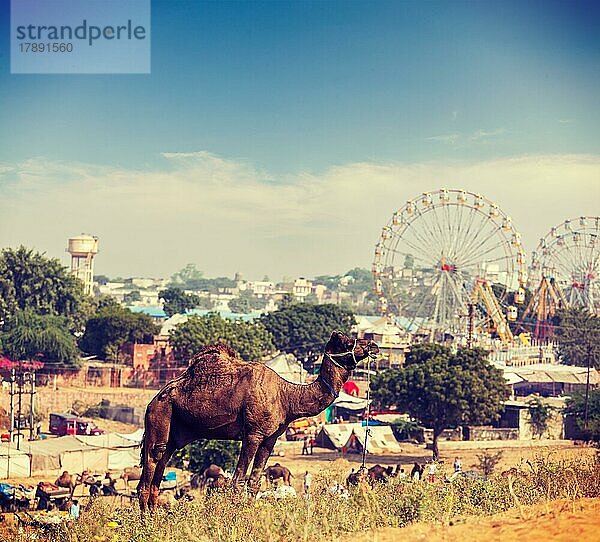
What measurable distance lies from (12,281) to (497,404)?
2319 inches

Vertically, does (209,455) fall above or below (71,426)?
above

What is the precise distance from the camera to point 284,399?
15758 millimetres

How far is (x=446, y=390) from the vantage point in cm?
4688

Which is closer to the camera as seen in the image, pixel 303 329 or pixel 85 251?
pixel 303 329

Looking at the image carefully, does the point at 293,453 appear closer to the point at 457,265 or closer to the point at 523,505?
the point at 457,265

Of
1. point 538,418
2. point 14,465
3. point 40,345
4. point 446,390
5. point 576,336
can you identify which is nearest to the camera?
point 14,465

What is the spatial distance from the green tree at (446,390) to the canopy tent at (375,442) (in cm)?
180

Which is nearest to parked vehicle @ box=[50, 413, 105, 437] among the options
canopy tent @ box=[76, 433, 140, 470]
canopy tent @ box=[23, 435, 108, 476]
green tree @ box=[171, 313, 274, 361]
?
canopy tent @ box=[76, 433, 140, 470]

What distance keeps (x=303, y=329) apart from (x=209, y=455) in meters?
51.9

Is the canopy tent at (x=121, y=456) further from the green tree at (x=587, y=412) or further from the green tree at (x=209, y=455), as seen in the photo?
the green tree at (x=587, y=412)

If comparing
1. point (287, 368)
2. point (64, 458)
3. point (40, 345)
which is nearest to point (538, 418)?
point (287, 368)

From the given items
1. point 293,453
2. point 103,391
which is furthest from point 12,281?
point 293,453

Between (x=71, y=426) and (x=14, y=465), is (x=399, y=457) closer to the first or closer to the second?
(x=14, y=465)

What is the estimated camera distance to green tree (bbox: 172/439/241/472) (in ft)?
119
